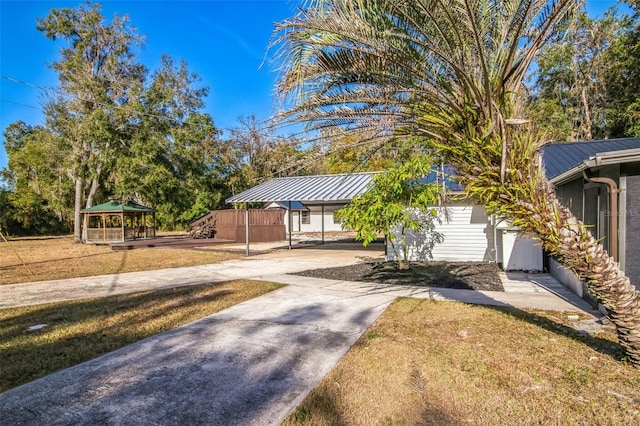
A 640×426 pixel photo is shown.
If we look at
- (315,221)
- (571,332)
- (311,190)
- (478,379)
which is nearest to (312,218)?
(315,221)

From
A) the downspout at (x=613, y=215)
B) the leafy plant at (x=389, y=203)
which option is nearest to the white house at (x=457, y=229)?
the leafy plant at (x=389, y=203)

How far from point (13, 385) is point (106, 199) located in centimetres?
2882

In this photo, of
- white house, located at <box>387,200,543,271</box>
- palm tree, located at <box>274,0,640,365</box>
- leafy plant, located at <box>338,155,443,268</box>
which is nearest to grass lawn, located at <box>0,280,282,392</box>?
leafy plant, located at <box>338,155,443,268</box>

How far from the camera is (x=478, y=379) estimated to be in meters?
3.25

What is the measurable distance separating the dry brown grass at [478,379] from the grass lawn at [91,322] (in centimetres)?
278

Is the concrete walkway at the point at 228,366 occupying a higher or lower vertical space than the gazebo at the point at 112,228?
lower

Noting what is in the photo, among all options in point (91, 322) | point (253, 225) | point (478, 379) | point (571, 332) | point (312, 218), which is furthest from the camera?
point (312, 218)

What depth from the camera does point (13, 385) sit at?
10.8 ft

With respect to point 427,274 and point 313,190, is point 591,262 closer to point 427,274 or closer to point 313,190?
point 427,274

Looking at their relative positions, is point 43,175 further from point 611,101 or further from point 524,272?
Answer: point 611,101

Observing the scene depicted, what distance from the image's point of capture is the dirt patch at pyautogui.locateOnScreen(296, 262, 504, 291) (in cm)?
772

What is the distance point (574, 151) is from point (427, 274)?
5.83m

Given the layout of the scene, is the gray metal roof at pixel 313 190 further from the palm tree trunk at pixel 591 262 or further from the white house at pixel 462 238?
the palm tree trunk at pixel 591 262

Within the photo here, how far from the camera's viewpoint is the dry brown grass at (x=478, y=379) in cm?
271
